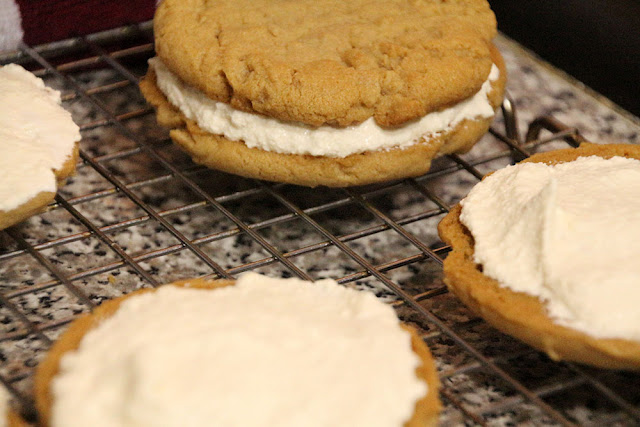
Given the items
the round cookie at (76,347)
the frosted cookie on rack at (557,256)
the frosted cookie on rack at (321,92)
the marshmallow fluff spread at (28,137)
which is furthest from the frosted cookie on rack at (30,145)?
the frosted cookie on rack at (557,256)

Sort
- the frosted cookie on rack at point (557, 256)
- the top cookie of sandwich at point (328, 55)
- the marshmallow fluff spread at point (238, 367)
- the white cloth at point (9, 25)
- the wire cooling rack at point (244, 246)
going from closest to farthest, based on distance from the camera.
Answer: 1. the marshmallow fluff spread at point (238, 367)
2. the frosted cookie on rack at point (557, 256)
3. the wire cooling rack at point (244, 246)
4. the top cookie of sandwich at point (328, 55)
5. the white cloth at point (9, 25)

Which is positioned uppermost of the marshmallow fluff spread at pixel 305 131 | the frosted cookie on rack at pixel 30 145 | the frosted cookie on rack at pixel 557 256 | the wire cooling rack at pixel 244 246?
the frosted cookie on rack at pixel 30 145

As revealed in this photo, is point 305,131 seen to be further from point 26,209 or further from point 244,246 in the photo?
point 26,209

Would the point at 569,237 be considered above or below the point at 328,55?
below

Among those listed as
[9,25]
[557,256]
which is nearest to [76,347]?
[557,256]

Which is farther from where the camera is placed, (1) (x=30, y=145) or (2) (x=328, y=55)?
(2) (x=328, y=55)

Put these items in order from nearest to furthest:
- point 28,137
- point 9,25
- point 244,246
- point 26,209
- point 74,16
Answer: point 26,209
point 28,137
point 244,246
point 9,25
point 74,16

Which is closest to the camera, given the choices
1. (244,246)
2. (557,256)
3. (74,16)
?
→ (557,256)

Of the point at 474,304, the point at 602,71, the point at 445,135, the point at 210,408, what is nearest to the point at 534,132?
the point at 602,71

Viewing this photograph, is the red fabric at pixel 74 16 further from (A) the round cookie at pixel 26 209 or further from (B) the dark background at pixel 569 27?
(A) the round cookie at pixel 26 209
